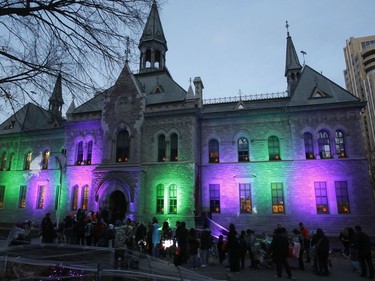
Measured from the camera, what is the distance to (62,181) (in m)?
27.1

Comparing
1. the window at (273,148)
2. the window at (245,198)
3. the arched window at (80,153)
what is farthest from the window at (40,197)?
the window at (273,148)

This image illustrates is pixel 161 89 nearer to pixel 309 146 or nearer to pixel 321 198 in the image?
pixel 309 146

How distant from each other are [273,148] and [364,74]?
94016 millimetres

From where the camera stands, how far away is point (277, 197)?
23.5 m

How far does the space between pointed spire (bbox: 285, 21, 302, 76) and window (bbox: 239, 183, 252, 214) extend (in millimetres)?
15410

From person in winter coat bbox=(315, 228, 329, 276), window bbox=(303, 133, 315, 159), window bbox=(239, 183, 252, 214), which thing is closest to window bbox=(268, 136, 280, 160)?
window bbox=(303, 133, 315, 159)

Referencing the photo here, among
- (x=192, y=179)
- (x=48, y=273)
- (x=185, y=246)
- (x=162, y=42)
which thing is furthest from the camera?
(x=162, y=42)

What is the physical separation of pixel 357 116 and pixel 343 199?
718 centimetres

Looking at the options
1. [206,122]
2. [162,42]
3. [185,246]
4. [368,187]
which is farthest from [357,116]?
[162,42]

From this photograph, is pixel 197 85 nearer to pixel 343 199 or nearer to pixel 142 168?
pixel 142 168

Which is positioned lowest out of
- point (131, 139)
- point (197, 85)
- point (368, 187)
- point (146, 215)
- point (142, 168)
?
point (146, 215)

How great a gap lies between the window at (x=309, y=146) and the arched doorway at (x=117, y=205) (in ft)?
55.3

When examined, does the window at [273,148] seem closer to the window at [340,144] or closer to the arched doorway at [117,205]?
the window at [340,144]

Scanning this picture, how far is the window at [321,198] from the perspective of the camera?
885 inches
